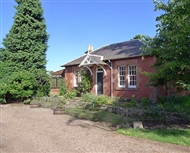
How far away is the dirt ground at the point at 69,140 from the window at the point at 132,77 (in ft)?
26.5

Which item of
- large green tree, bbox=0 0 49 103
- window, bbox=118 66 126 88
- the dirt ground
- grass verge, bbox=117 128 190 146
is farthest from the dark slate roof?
grass verge, bbox=117 128 190 146

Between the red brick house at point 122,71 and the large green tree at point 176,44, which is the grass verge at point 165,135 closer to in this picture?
the large green tree at point 176,44

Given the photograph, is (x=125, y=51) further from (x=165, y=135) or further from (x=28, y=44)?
(x=165, y=135)

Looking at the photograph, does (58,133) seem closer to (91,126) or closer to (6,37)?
(91,126)

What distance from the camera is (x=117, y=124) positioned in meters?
9.89

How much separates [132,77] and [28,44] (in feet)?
34.4

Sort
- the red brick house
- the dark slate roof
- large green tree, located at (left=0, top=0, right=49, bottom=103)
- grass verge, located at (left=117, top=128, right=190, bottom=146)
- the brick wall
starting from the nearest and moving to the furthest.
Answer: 1. grass verge, located at (left=117, top=128, right=190, bottom=146)
2. the brick wall
3. the red brick house
4. the dark slate roof
5. large green tree, located at (left=0, top=0, right=49, bottom=103)

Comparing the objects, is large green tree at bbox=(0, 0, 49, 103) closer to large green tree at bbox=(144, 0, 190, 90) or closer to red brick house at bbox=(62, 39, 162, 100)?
red brick house at bbox=(62, 39, 162, 100)

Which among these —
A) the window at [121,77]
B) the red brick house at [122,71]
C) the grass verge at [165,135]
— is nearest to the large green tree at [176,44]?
the grass verge at [165,135]

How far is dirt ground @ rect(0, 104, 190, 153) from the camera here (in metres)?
6.19

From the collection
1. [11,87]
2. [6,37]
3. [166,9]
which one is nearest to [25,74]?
[11,87]

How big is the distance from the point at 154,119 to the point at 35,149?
6572 mm

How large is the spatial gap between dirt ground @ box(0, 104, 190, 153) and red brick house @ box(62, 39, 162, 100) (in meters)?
7.64

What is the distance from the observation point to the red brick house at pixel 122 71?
1648 cm
